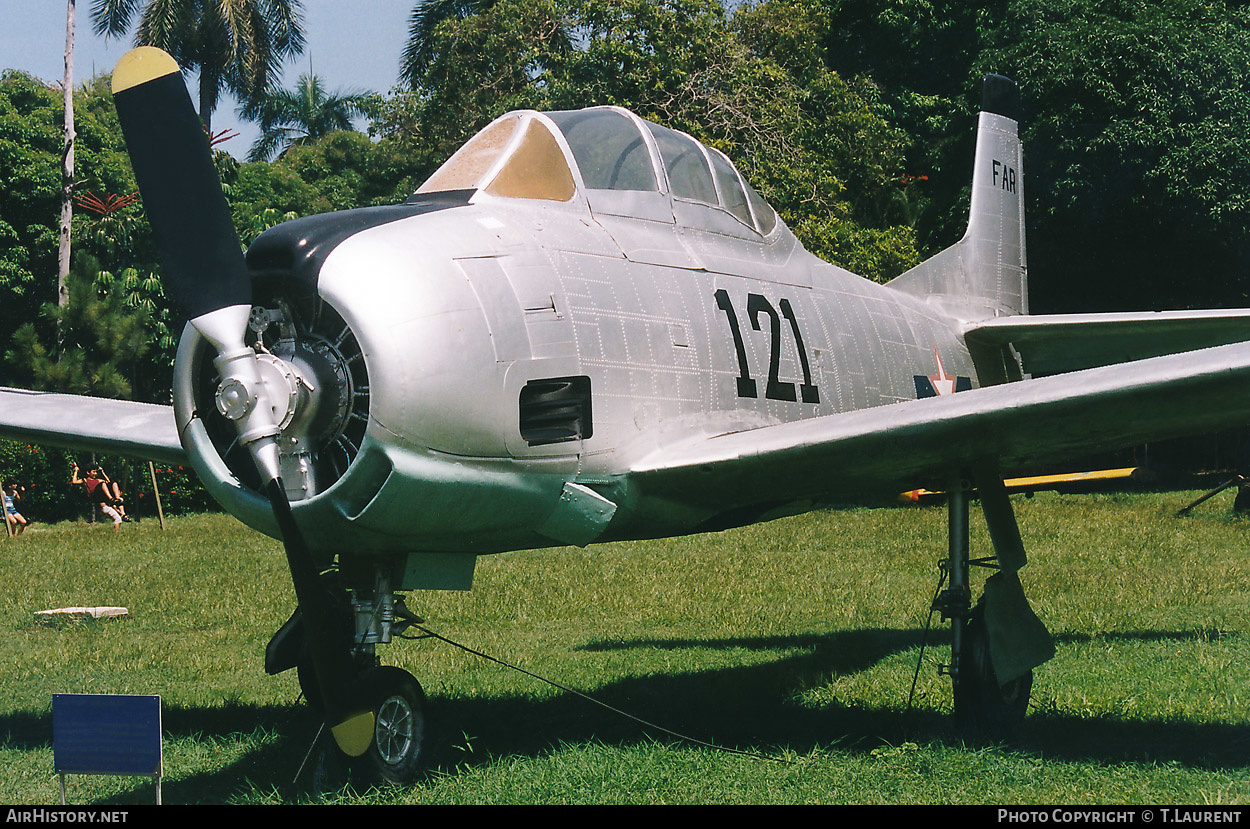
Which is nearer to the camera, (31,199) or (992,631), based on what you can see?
(992,631)

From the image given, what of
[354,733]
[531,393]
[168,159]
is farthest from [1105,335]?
[168,159]

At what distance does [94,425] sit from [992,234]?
27.5 feet

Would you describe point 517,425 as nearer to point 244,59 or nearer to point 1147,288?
point 1147,288

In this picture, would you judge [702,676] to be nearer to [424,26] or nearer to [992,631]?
[992,631]

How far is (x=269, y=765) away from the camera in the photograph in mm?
6648

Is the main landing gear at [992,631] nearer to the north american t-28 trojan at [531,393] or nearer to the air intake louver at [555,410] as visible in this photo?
→ the north american t-28 trojan at [531,393]

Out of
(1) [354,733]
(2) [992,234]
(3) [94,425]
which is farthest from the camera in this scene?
(2) [992,234]

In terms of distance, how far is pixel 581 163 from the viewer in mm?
6961

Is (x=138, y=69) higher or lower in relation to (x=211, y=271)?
higher

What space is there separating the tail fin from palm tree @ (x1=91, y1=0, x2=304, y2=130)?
2928 centimetres

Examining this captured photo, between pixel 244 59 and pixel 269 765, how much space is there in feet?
122

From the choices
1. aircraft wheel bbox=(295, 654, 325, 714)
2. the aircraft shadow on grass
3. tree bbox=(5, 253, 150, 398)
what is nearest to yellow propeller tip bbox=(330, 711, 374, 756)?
the aircraft shadow on grass

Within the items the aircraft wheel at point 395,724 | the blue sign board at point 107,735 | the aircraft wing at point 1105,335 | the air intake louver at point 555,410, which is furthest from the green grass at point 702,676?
the aircraft wing at point 1105,335
